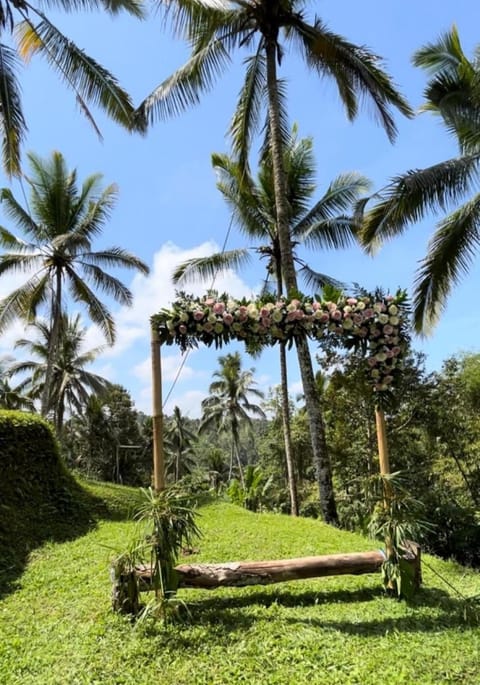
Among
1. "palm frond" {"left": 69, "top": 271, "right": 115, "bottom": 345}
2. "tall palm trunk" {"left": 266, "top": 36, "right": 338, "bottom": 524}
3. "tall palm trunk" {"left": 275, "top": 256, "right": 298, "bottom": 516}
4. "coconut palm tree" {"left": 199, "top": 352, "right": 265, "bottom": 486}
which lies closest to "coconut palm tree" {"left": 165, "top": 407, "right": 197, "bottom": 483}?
"coconut palm tree" {"left": 199, "top": 352, "right": 265, "bottom": 486}

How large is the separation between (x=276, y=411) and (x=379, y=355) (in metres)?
15.0

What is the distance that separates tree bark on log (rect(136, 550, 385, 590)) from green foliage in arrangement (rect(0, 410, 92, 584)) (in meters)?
3.12

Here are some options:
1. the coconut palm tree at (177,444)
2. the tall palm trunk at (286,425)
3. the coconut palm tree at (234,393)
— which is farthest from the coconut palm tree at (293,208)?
the coconut palm tree at (177,444)

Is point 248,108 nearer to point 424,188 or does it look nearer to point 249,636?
point 424,188

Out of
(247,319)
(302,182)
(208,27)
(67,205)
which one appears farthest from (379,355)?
(67,205)

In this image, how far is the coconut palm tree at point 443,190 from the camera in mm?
7406

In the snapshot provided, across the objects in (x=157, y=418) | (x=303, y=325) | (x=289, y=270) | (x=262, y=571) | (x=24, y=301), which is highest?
(x=24, y=301)

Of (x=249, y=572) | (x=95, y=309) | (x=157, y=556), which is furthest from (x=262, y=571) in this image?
(x=95, y=309)

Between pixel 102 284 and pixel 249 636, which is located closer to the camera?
pixel 249 636

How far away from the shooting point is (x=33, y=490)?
7.42 metres

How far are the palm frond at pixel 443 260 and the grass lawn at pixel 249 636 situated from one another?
4524 millimetres

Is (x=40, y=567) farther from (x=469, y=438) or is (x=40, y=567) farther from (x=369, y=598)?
(x=469, y=438)

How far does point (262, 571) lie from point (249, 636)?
645mm

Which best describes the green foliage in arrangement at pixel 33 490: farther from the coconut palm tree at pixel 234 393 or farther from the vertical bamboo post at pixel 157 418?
the coconut palm tree at pixel 234 393
